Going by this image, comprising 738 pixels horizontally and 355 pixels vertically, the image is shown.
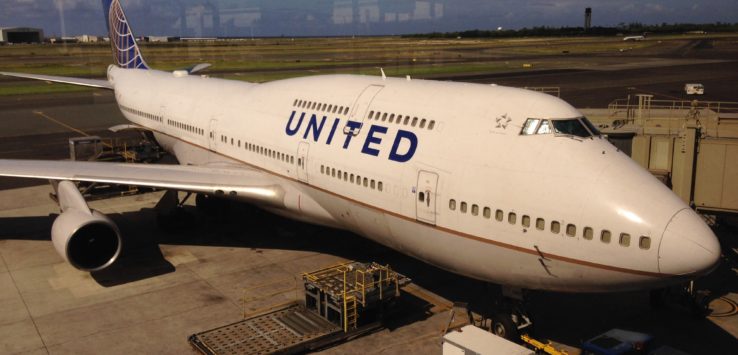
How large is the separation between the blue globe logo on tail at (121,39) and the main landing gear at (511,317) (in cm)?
2928

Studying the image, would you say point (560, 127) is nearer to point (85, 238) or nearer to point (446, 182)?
point (446, 182)

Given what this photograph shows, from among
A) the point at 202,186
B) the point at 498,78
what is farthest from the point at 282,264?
the point at 498,78

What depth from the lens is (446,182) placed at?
13.0 meters

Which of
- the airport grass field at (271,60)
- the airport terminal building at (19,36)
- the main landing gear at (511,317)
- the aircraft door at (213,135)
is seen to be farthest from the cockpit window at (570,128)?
the airport terminal building at (19,36)

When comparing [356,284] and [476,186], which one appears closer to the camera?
[476,186]

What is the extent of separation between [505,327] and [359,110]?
6557 mm

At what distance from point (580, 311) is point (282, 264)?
8734mm

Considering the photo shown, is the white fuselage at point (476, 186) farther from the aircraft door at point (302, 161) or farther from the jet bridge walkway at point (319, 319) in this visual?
the jet bridge walkway at point (319, 319)

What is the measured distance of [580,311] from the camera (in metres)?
15.7

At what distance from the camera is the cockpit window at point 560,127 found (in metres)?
12.4

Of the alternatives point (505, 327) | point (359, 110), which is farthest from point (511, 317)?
point (359, 110)

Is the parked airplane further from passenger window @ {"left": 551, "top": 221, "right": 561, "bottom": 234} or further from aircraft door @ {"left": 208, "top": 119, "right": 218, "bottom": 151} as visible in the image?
aircraft door @ {"left": 208, "top": 119, "right": 218, "bottom": 151}

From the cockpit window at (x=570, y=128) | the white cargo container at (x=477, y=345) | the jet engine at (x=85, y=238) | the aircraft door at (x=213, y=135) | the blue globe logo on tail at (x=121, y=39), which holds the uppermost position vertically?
the blue globe logo on tail at (x=121, y=39)

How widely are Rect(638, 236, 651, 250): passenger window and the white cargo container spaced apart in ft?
9.48
